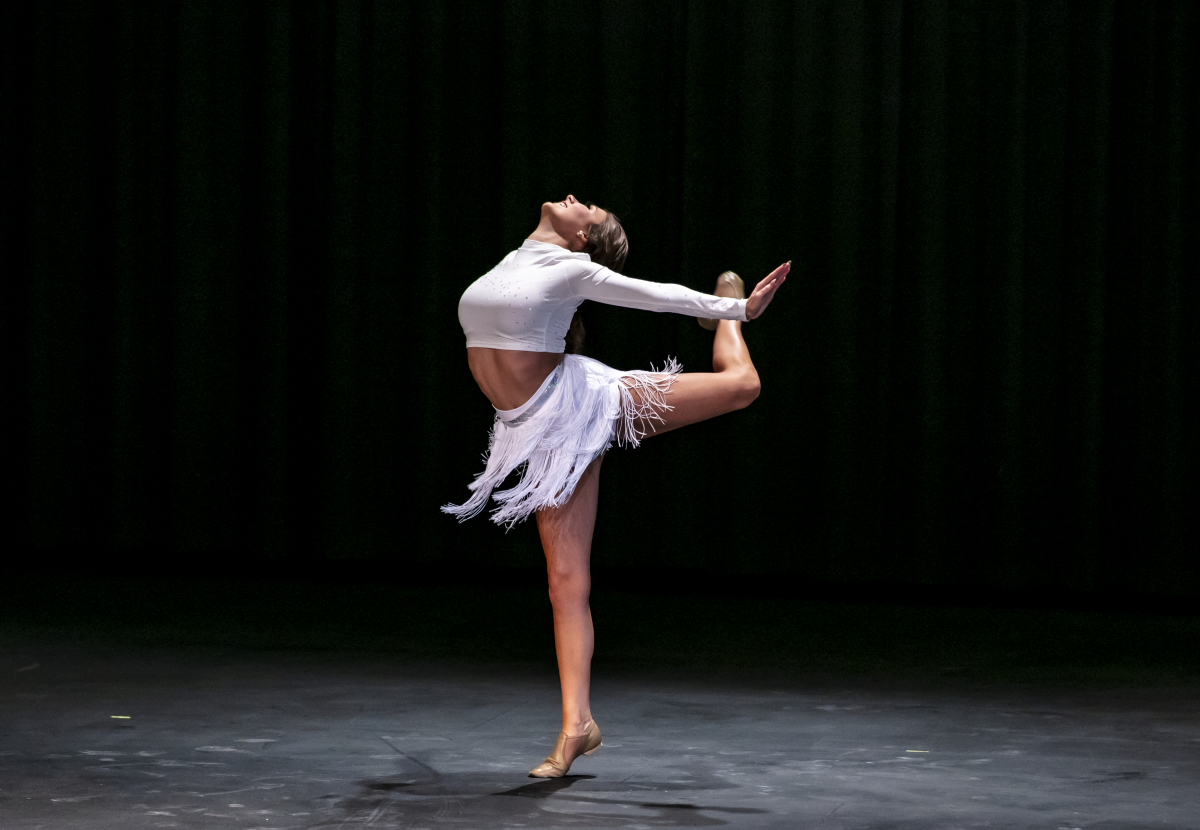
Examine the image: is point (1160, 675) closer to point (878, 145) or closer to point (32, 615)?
point (878, 145)

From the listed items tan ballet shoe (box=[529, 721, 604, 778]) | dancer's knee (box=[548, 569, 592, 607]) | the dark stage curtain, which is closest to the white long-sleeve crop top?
dancer's knee (box=[548, 569, 592, 607])

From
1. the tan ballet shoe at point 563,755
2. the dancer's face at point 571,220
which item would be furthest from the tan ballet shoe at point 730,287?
the tan ballet shoe at point 563,755

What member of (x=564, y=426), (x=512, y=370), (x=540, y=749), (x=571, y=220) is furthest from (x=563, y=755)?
(x=571, y=220)

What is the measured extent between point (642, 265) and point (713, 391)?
285 cm

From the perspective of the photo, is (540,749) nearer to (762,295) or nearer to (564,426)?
(564,426)

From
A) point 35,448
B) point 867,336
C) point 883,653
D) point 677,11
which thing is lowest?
point 883,653

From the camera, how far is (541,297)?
3086mm

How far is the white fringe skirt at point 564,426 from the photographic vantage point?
315 cm

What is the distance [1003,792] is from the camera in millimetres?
2984

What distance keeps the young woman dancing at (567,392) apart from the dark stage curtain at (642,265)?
263 centimetres

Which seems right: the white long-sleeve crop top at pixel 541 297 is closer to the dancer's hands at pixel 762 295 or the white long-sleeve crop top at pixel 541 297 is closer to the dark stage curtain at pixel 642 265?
the dancer's hands at pixel 762 295

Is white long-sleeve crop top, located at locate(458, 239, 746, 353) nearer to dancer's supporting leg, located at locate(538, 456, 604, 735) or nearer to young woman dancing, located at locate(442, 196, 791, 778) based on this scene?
young woman dancing, located at locate(442, 196, 791, 778)

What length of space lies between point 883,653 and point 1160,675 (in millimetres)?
802

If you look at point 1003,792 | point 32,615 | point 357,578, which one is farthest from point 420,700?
point 357,578
